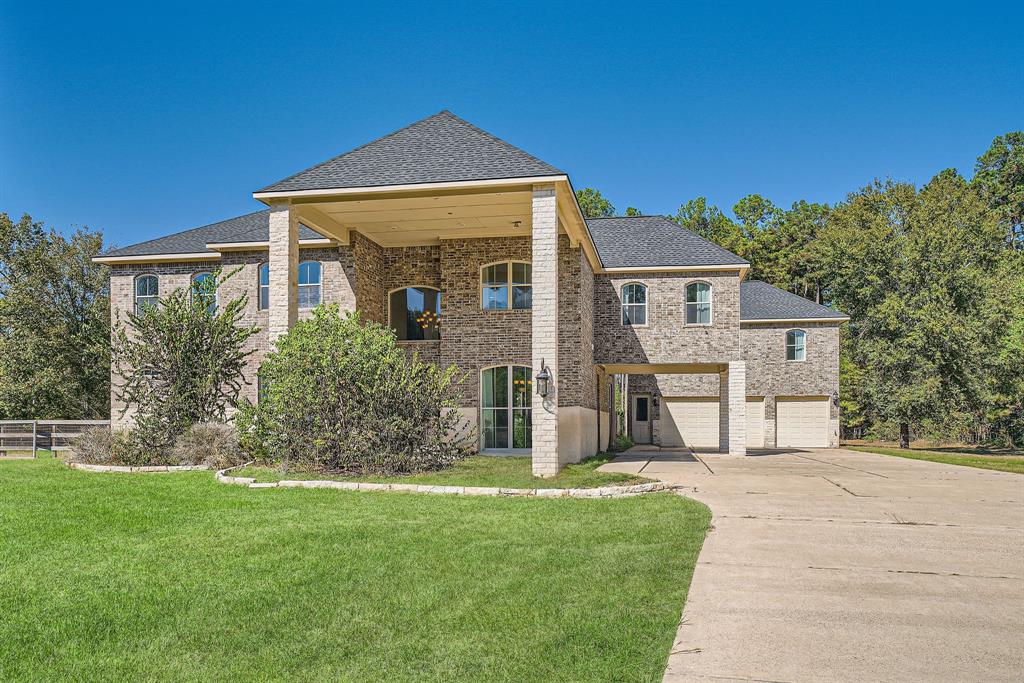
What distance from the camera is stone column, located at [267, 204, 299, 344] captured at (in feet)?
49.8

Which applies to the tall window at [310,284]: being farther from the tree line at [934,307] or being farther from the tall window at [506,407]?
the tree line at [934,307]

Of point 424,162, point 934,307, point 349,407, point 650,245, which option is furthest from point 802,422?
point 349,407

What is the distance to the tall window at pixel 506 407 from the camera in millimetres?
19562

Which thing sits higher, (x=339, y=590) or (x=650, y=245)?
(x=650, y=245)

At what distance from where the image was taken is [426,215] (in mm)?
17062

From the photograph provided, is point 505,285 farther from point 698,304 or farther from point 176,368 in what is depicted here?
point 176,368

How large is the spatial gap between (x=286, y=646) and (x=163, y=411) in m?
13.0

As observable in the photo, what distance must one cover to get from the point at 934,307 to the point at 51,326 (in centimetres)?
3025

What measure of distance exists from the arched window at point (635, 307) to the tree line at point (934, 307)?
11107 millimetres

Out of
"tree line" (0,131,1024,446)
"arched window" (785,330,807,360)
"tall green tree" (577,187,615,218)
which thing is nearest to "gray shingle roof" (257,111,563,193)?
"tree line" (0,131,1024,446)

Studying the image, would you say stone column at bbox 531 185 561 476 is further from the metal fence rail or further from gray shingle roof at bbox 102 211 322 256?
the metal fence rail

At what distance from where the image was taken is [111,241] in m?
30.3

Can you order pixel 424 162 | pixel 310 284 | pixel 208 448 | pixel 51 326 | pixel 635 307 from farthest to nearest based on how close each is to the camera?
pixel 51 326 < pixel 635 307 < pixel 310 284 < pixel 424 162 < pixel 208 448

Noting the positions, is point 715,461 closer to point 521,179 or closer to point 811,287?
point 521,179
